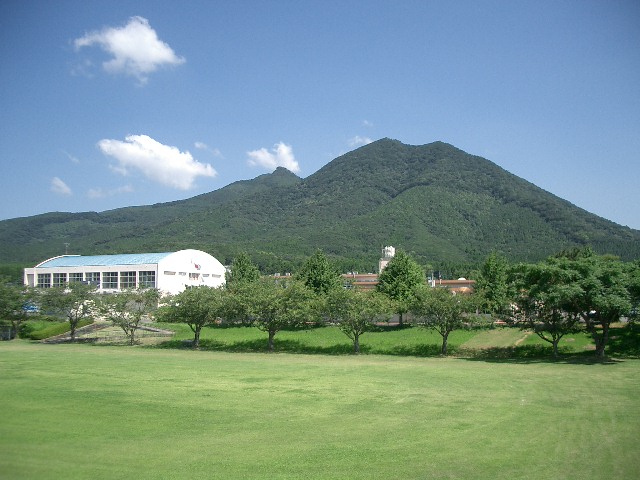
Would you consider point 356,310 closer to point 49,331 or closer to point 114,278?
point 49,331

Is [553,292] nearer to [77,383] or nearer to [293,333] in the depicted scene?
[293,333]

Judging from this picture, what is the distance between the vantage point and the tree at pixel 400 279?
194 feet

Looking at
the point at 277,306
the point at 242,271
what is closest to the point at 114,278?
the point at 242,271

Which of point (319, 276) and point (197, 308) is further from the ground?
point (319, 276)

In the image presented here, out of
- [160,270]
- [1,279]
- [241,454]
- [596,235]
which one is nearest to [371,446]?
[241,454]

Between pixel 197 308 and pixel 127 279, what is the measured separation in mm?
34907

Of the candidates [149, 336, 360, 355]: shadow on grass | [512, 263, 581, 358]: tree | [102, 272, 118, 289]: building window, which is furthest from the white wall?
[512, 263, 581, 358]: tree

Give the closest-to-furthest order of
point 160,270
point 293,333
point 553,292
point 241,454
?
point 241,454 < point 553,292 < point 293,333 < point 160,270

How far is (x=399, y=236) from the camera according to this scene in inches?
7077

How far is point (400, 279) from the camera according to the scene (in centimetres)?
6003

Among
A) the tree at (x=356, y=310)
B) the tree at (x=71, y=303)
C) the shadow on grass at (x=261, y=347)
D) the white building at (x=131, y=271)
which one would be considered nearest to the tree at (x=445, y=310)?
the tree at (x=356, y=310)

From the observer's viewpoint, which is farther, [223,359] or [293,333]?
[293,333]

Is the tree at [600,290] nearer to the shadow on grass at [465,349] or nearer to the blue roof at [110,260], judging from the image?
the shadow on grass at [465,349]

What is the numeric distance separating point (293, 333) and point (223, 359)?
1467 cm
